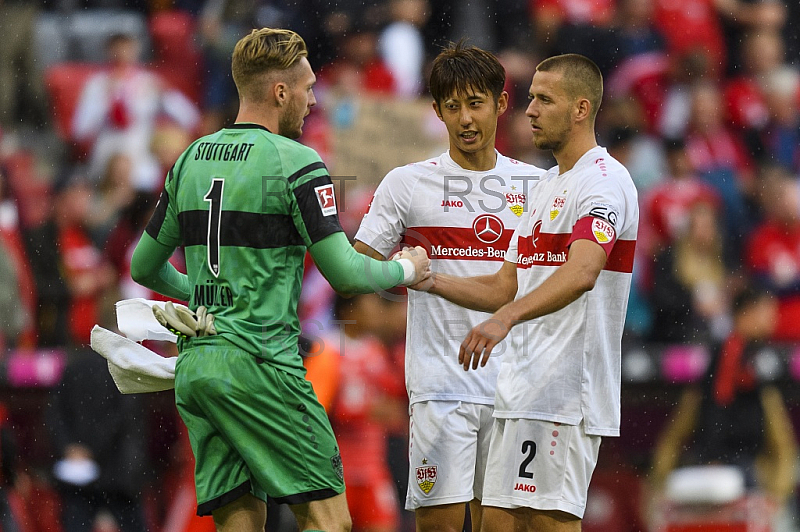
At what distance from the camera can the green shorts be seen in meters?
3.62

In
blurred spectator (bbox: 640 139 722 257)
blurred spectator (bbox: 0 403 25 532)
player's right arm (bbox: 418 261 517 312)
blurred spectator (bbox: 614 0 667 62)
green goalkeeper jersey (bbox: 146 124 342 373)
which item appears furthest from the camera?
blurred spectator (bbox: 614 0 667 62)

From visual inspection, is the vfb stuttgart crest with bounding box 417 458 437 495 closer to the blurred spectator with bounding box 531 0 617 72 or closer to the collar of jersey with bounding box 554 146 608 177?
the collar of jersey with bounding box 554 146 608 177

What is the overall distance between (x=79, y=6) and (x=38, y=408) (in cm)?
383

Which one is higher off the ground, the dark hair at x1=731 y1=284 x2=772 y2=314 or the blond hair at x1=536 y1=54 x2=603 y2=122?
the blond hair at x1=536 y1=54 x2=603 y2=122

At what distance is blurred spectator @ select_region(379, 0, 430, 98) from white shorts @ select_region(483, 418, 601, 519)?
495 cm

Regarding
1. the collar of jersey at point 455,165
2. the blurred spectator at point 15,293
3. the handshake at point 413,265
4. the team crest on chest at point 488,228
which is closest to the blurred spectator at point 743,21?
the collar of jersey at point 455,165

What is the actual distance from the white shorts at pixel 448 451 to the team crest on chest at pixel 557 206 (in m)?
0.88

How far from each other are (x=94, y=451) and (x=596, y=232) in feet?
13.6

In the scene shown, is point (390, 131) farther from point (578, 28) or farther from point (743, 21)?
point (743, 21)

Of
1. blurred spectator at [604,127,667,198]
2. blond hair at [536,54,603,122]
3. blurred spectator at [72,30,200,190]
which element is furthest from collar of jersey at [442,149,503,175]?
blurred spectator at [72,30,200,190]

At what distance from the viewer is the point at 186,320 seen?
3662mm

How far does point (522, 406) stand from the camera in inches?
156

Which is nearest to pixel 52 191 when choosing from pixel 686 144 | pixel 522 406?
pixel 686 144

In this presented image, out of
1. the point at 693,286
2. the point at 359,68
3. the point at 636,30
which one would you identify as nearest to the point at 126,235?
the point at 359,68
